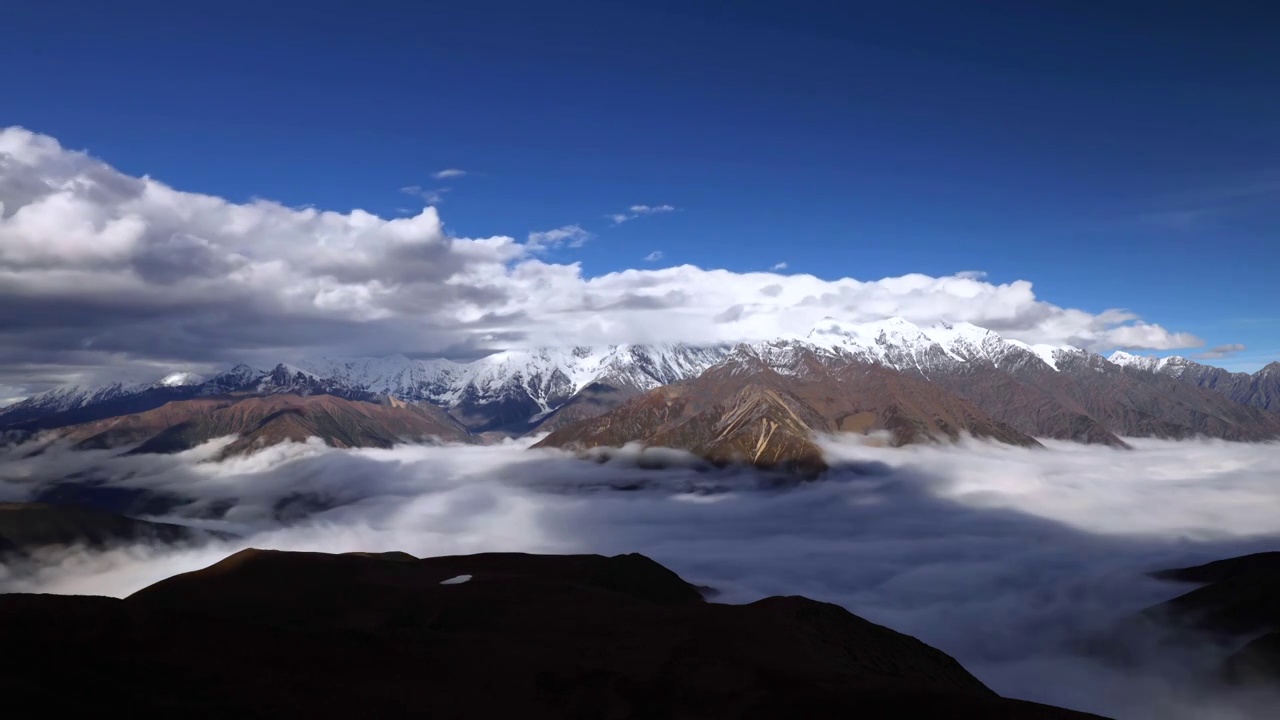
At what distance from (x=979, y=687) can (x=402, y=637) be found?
90043mm

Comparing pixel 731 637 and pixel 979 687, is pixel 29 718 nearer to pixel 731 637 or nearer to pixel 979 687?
pixel 731 637

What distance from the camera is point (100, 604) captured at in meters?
78.7

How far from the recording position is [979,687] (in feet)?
391

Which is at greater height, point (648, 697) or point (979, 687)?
point (648, 697)

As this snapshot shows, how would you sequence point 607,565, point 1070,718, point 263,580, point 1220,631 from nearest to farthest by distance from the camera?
point 1070,718
point 263,580
point 607,565
point 1220,631

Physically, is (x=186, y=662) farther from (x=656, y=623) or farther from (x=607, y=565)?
(x=607, y=565)

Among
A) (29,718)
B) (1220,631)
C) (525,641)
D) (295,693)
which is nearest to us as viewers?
(29,718)

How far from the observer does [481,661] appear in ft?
273

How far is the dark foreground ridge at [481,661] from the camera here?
64.4 m

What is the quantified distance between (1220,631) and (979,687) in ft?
400

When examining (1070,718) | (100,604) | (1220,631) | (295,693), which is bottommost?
(1220,631)

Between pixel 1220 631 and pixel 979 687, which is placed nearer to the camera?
pixel 979 687

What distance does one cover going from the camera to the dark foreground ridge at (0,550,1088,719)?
211 feet

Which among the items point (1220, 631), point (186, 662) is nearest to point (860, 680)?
point (186, 662)
